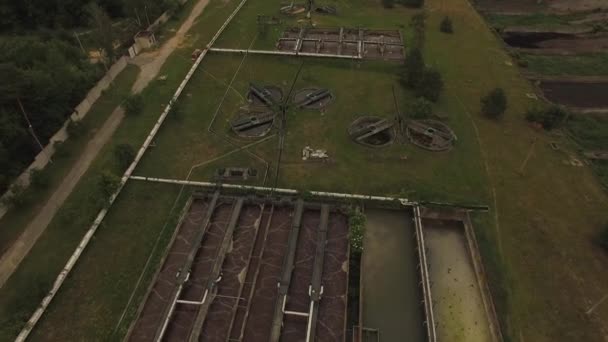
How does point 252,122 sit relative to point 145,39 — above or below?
below

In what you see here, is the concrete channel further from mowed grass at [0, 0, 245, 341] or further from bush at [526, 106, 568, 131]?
bush at [526, 106, 568, 131]

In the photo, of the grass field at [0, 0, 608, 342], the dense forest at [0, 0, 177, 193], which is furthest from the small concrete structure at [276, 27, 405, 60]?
the dense forest at [0, 0, 177, 193]

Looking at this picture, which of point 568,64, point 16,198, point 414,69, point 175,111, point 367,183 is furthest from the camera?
point 568,64

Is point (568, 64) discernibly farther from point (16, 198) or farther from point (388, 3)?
point (16, 198)

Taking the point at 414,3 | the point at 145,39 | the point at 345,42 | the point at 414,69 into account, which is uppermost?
the point at 414,3

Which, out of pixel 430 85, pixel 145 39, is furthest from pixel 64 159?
pixel 430 85

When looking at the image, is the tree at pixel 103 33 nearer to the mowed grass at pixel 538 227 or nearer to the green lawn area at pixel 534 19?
the mowed grass at pixel 538 227

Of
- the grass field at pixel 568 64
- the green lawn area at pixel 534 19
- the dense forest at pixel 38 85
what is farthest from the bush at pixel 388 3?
the dense forest at pixel 38 85
